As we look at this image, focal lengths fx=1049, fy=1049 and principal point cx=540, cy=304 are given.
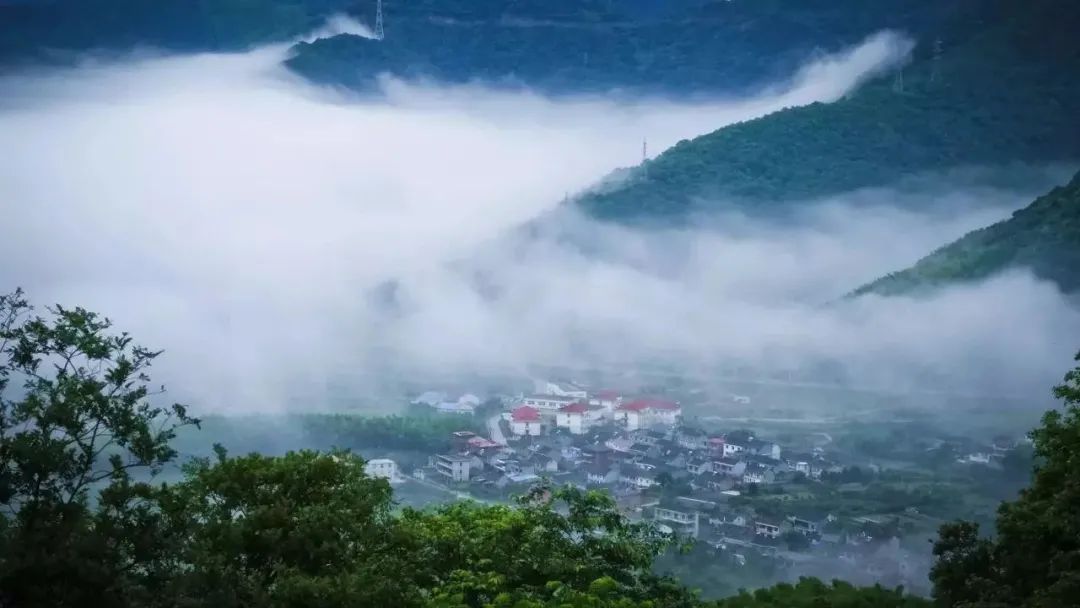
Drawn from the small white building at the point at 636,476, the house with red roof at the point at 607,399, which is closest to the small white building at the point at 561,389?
the house with red roof at the point at 607,399

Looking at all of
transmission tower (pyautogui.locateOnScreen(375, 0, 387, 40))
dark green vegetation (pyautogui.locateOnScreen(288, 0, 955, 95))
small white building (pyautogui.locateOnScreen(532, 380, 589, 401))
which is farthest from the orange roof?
transmission tower (pyautogui.locateOnScreen(375, 0, 387, 40))

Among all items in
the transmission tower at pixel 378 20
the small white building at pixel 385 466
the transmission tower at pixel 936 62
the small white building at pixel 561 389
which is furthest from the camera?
the transmission tower at pixel 378 20

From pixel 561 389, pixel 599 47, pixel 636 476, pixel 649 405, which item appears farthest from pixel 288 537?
pixel 599 47

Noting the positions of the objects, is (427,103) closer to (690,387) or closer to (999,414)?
(690,387)

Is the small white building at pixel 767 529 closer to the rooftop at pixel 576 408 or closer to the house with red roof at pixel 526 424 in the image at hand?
the rooftop at pixel 576 408

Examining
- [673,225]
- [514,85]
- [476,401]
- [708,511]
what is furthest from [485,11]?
[708,511]
